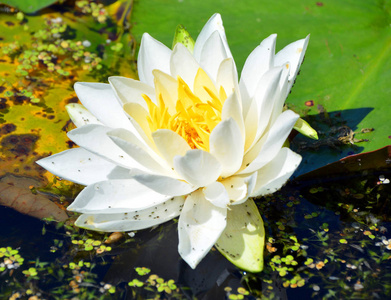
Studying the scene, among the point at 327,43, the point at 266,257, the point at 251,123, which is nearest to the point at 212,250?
the point at 266,257

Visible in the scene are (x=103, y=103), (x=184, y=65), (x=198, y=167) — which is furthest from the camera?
(x=103, y=103)

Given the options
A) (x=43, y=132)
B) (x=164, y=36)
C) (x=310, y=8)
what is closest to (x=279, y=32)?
(x=310, y=8)

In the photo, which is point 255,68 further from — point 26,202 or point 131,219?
point 26,202

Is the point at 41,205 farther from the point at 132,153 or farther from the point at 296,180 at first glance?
the point at 296,180

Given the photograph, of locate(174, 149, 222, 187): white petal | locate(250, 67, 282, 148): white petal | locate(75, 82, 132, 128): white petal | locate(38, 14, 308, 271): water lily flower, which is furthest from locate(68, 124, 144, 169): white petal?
locate(250, 67, 282, 148): white petal

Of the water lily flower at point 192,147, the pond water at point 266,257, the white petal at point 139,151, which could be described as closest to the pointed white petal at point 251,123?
the water lily flower at point 192,147

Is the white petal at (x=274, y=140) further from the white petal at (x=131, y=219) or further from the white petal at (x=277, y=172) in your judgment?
the white petal at (x=131, y=219)

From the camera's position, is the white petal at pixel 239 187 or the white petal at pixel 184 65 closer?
the white petal at pixel 239 187

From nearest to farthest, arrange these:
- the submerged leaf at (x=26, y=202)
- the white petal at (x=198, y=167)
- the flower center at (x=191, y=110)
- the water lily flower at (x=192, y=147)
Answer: the white petal at (x=198, y=167), the water lily flower at (x=192, y=147), the flower center at (x=191, y=110), the submerged leaf at (x=26, y=202)
